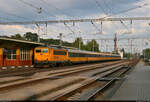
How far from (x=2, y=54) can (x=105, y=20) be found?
47.9ft

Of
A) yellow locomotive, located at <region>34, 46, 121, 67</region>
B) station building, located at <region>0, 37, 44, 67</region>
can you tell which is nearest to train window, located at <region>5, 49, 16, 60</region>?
station building, located at <region>0, 37, 44, 67</region>

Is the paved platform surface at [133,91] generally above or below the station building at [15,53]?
below

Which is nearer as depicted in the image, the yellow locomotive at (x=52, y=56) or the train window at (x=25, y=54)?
the yellow locomotive at (x=52, y=56)

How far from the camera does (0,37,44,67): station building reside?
83.1ft

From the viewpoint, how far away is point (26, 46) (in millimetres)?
28922

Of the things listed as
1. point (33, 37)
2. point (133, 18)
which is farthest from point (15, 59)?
point (33, 37)

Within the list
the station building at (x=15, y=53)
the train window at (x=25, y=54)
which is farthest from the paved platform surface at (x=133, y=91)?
the train window at (x=25, y=54)

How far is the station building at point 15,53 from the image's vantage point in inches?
998

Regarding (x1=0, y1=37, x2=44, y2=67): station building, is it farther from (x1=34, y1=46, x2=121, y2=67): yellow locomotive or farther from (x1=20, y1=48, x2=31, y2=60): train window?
(x1=34, y1=46, x2=121, y2=67): yellow locomotive

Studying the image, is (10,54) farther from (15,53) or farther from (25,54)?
(25,54)

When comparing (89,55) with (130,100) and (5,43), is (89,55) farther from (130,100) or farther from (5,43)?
(130,100)

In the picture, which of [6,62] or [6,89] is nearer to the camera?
[6,89]

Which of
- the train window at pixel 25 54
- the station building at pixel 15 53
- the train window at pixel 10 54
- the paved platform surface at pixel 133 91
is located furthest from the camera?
the train window at pixel 25 54

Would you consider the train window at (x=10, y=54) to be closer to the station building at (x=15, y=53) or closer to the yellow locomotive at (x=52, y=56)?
the station building at (x=15, y=53)
